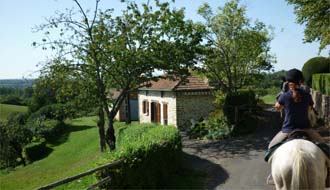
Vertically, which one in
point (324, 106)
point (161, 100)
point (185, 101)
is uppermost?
point (161, 100)

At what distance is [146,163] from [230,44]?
12.9m

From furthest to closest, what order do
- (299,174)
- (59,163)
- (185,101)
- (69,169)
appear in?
(185,101) → (59,163) → (69,169) → (299,174)

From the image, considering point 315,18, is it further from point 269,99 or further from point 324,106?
point 269,99

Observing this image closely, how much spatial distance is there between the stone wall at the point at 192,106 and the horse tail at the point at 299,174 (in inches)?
737

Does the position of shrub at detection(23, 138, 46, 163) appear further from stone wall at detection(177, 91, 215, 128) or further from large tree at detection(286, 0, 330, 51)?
large tree at detection(286, 0, 330, 51)

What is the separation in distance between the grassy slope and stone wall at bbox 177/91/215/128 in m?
6.02

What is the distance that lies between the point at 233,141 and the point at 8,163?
60.0 ft

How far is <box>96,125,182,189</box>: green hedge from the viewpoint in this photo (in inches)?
349

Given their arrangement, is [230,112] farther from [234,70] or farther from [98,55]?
[98,55]

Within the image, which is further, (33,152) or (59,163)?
(33,152)

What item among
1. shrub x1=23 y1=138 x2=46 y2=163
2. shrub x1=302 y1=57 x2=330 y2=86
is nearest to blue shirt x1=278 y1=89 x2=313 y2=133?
shrub x1=302 y1=57 x2=330 y2=86

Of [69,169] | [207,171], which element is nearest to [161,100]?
[69,169]

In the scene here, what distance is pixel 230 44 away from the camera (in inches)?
812

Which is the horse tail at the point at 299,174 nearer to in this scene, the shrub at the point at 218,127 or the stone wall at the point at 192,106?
the shrub at the point at 218,127
